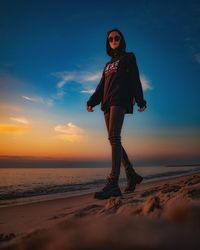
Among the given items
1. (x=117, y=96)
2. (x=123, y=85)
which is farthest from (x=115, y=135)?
(x=123, y=85)

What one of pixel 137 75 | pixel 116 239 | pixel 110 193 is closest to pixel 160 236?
pixel 116 239

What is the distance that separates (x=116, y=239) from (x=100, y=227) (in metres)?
0.19

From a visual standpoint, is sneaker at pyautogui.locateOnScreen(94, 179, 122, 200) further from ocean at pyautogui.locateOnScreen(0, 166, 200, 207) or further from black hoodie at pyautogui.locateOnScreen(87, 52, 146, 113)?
ocean at pyautogui.locateOnScreen(0, 166, 200, 207)

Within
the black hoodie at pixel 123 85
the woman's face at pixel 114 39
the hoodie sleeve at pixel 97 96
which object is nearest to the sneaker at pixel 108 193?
the black hoodie at pixel 123 85

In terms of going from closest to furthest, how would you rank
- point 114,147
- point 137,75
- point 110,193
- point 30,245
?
point 30,245 → point 110,193 → point 114,147 → point 137,75

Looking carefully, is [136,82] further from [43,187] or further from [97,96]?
[43,187]

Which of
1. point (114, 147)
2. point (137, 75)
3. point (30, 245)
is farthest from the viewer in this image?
point (137, 75)

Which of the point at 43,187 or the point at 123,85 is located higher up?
the point at 123,85

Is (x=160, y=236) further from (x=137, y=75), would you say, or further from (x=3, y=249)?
(x=137, y=75)

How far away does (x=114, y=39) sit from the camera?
187 inches

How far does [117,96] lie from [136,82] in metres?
0.40

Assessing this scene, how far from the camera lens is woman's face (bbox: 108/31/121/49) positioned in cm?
475

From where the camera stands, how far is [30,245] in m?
1.49

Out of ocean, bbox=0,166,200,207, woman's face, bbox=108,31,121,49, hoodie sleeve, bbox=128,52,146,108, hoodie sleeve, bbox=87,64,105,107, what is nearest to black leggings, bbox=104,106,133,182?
hoodie sleeve, bbox=128,52,146,108
